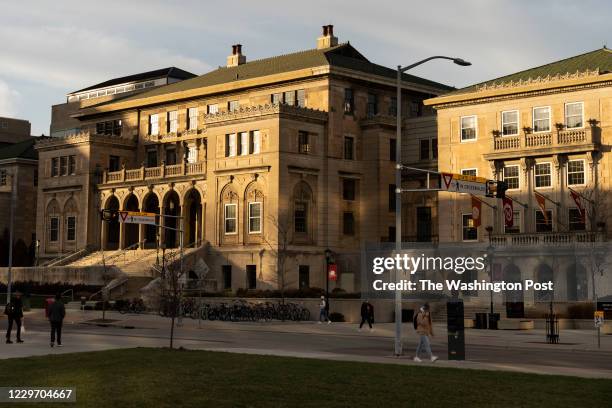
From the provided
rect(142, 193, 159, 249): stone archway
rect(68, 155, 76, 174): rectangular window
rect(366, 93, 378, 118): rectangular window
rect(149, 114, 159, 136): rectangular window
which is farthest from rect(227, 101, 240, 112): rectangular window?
rect(68, 155, 76, 174): rectangular window

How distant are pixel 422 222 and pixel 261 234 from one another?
1386cm

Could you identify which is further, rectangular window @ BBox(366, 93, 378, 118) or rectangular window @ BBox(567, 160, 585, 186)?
rectangular window @ BBox(366, 93, 378, 118)

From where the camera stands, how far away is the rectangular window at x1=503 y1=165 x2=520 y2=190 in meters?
68.4

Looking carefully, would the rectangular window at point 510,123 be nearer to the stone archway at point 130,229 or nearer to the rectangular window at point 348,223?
the rectangular window at point 348,223

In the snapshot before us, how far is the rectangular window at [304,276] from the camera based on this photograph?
75.8 metres

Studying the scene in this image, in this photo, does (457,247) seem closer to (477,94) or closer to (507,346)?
(477,94)

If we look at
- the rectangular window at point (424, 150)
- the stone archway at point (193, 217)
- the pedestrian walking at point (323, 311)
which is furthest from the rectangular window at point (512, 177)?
the stone archway at point (193, 217)

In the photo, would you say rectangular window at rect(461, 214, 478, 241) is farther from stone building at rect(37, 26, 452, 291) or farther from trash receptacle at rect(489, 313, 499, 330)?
trash receptacle at rect(489, 313, 499, 330)

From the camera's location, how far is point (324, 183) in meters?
78.0

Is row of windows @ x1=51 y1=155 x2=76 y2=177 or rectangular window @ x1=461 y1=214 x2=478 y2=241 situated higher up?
row of windows @ x1=51 y1=155 x2=76 y2=177

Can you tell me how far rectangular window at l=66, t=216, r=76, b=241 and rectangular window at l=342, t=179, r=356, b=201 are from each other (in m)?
29.2

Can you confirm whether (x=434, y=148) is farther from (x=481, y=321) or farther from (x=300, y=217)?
(x=481, y=321)

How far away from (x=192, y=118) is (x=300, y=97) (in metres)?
13.8

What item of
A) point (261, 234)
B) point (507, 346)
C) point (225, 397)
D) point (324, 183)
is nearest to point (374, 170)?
point (324, 183)
